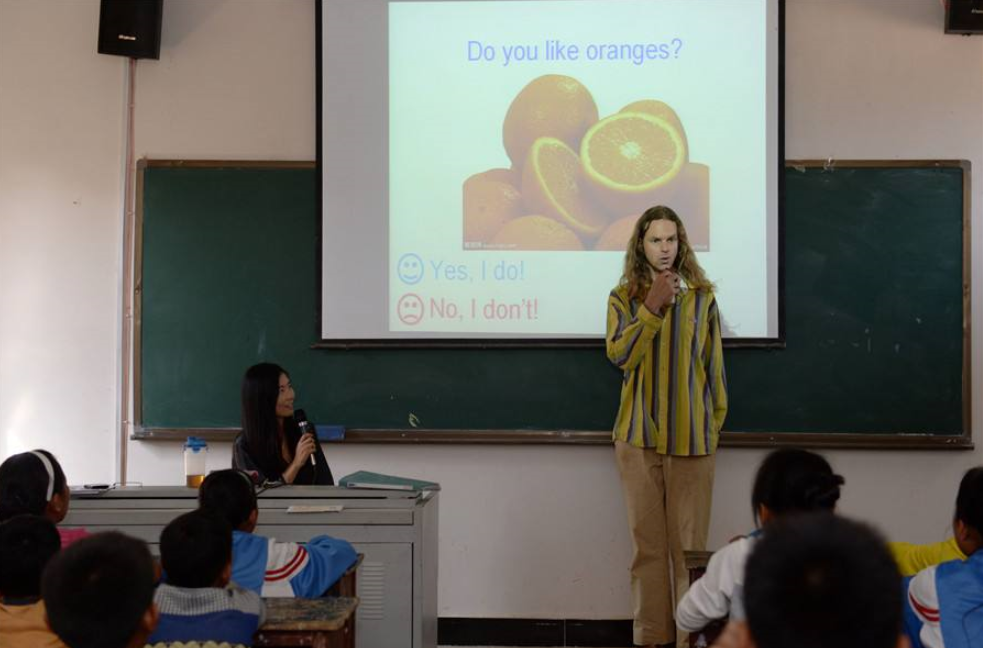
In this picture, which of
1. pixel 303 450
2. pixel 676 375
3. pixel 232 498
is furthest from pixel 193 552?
pixel 676 375

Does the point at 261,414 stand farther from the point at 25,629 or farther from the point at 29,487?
the point at 25,629

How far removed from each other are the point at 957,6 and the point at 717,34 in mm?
946

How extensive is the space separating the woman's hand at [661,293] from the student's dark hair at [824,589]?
294 centimetres

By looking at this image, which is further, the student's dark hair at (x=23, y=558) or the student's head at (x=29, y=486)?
the student's head at (x=29, y=486)

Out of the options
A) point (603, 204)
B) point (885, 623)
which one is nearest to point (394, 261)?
point (603, 204)

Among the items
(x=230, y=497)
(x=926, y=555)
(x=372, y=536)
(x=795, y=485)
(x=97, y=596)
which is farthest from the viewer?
(x=372, y=536)

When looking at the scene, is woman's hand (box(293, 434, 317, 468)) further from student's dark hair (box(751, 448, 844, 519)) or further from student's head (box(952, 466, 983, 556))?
student's head (box(952, 466, 983, 556))

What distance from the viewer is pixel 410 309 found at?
4602 millimetres

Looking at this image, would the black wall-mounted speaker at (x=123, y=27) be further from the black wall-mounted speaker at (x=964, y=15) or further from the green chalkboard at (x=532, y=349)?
the black wall-mounted speaker at (x=964, y=15)

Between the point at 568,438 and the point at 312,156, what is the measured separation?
1609 millimetres

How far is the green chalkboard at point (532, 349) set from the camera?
4.50m

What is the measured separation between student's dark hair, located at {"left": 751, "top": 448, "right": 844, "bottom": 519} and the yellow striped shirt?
166 centimetres

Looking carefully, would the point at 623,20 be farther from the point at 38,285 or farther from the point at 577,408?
the point at 38,285

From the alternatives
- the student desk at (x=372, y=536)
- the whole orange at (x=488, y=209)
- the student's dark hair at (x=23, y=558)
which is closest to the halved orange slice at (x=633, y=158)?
the whole orange at (x=488, y=209)
